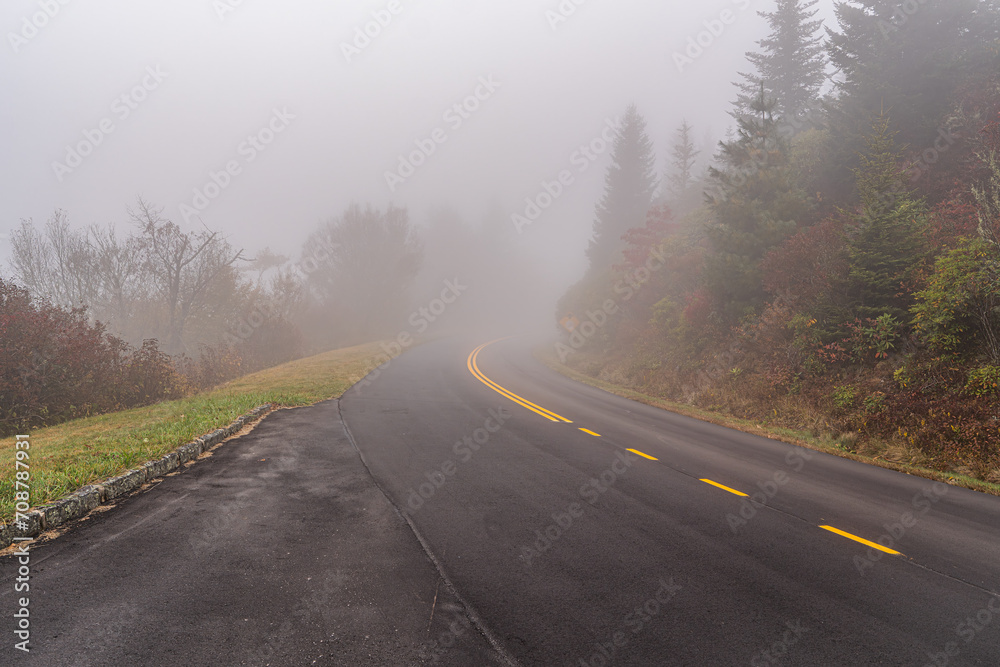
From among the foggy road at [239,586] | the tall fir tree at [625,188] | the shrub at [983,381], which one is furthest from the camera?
the tall fir tree at [625,188]

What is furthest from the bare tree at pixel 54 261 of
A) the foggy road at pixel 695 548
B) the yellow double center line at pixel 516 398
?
the foggy road at pixel 695 548

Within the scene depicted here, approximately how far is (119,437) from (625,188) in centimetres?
4261

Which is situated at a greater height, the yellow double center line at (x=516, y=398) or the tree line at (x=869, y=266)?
the tree line at (x=869, y=266)

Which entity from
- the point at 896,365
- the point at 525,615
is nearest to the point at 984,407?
the point at 896,365

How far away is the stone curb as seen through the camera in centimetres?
464

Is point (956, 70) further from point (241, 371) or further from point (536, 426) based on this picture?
point (241, 371)

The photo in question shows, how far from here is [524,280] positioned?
84.7 metres

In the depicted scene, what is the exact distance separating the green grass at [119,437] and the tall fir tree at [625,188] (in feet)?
107

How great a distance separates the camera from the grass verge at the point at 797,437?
7.37m

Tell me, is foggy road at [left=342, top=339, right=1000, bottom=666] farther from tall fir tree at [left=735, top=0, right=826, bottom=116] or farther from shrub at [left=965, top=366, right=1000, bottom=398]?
tall fir tree at [left=735, top=0, right=826, bottom=116]

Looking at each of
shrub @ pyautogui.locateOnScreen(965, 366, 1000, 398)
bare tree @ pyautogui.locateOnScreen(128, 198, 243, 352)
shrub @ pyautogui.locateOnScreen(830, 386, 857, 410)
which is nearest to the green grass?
shrub @ pyautogui.locateOnScreen(830, 386, 857, 410)

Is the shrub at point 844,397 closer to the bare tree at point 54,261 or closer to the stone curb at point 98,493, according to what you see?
the stone curb at point 98,493

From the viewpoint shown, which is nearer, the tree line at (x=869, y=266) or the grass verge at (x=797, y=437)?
the grass verge at (x=797, y=437)

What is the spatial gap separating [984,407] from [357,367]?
68.4ft
